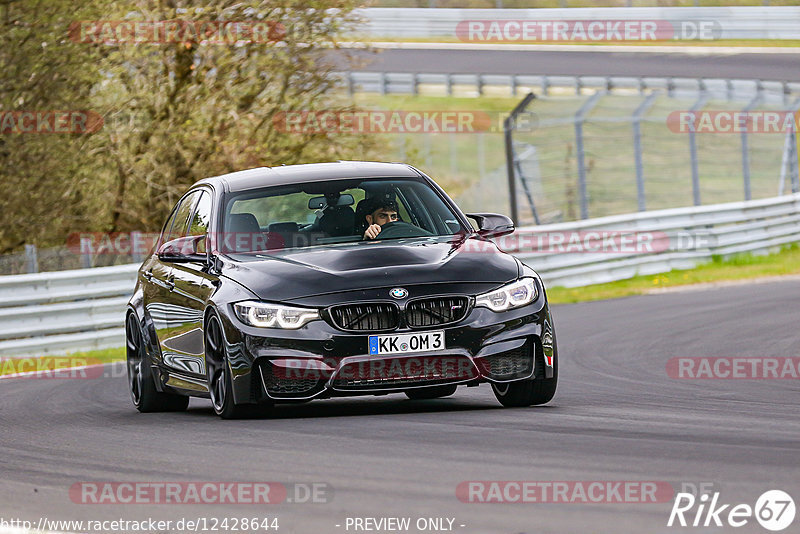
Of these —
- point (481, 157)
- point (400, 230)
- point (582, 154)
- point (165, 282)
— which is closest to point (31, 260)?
point (165, 282)

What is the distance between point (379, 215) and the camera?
10117 millimetres

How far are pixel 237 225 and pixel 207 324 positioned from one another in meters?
0.86

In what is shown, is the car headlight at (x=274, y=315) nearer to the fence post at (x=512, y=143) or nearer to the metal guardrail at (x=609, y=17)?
the fence post at (x=512, y=143)

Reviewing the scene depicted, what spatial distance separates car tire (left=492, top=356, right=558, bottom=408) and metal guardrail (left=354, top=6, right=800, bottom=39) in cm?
3583

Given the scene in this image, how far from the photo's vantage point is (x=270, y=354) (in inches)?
346

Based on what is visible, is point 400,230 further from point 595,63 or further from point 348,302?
point 595,63

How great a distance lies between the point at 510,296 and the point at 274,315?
4.54 feet

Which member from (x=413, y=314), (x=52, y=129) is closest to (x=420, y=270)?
(x=413, y=314)

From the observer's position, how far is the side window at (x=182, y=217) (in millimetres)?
11139
